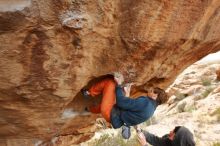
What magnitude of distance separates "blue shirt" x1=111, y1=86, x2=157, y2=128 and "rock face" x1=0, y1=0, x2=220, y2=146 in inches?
11.8

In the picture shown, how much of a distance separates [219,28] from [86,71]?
2.15 meters

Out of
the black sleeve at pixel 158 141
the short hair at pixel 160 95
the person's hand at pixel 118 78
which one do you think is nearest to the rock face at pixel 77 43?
the person's hand at pixel 118 78

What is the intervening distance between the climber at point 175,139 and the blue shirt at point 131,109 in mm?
1288

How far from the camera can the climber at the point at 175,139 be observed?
7.12 meters

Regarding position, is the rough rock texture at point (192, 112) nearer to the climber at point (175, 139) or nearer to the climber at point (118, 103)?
the climber at point (175, 139)

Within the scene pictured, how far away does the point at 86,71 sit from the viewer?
16.2 feet

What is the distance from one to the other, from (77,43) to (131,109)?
4.93ft

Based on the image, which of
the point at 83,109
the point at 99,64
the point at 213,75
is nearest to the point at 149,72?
the point at 99,64

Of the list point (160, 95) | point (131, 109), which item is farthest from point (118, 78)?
point (160, 95)

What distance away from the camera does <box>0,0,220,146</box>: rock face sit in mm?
4109

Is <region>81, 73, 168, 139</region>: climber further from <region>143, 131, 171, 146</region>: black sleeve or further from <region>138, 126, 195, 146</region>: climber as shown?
<region>143, 131, 171, 146</region>: black sleeve

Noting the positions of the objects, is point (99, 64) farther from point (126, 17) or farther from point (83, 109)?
point (83, 109)

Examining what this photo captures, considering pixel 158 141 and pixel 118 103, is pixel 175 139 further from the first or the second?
pixel 118 103

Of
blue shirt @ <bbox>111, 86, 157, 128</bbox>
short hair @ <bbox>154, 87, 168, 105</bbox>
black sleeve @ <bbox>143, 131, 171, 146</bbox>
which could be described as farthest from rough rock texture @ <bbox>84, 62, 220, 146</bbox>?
blue shirt @ <bbox>111, 86, 157, 128</bbox>
